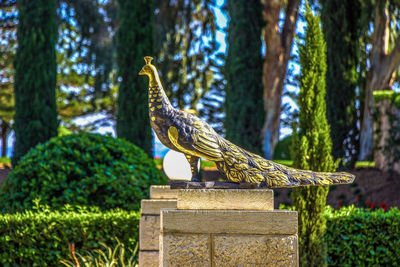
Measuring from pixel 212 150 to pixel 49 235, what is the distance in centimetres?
→ 358

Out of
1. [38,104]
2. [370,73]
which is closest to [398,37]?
[370,73]

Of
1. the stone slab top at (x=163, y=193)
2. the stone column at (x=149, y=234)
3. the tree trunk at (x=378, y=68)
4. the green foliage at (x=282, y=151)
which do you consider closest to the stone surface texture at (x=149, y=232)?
the stone column at (x=149, y=234)

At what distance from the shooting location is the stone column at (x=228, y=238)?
2.96 meters

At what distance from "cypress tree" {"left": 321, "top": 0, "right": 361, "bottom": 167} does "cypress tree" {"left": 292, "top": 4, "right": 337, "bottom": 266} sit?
6.27 metres

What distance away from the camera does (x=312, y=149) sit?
17.3ft

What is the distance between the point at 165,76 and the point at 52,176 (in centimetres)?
1223

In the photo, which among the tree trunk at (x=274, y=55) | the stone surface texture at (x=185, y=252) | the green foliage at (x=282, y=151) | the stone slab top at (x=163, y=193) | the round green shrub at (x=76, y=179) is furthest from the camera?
the green foliage at (x=282, y=151)

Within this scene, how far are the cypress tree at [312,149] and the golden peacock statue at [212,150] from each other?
74.4 inches

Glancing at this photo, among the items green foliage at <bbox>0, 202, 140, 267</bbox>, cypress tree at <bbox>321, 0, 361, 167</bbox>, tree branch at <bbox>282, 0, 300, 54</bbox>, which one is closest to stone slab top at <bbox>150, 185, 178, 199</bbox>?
green foliage at <bbox>0, 202, 140, 267</bbox>

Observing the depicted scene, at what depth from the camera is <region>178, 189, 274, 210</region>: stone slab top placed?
122 inches

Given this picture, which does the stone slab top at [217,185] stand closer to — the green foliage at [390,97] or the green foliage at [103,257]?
the green foliage at [103,257]

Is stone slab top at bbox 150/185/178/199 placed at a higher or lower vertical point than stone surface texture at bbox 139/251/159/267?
higher

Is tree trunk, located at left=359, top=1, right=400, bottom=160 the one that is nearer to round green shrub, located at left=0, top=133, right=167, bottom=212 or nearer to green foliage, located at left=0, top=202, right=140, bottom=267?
round green shrub, located at left=0, top=133, right=167, bottom=212

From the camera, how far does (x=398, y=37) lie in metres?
14.2
